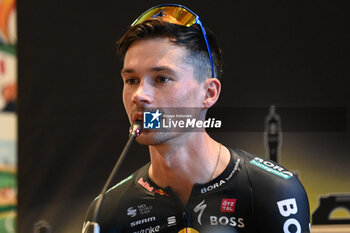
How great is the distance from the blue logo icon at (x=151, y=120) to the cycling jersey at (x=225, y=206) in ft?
0.82

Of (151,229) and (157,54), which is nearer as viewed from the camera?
(157,54)

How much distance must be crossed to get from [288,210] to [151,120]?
466mm

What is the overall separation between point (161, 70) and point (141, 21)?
182 millimetres

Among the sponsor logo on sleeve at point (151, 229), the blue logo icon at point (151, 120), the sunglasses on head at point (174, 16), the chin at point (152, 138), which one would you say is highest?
the sunglasses on head at point (174, 16)

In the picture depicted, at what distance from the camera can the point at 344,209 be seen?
1521mm

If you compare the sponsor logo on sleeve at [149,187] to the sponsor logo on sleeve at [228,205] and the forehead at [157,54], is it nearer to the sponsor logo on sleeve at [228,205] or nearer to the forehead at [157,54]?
the sponsor logo on sleeve at [228,205]

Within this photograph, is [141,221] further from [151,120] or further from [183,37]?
[183,37]

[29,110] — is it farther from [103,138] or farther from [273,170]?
[273,170]

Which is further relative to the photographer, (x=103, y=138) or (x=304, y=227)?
(x=103, y=138)

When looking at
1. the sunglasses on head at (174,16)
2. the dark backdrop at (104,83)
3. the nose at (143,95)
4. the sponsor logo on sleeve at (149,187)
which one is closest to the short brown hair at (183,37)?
the sunglasses on head at (174,16)

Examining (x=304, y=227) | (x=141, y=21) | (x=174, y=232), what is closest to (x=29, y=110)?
(x=141, y=21)

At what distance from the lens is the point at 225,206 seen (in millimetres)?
1243

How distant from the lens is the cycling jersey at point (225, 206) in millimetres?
1213

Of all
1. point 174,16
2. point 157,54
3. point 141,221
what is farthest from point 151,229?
point 174,16
